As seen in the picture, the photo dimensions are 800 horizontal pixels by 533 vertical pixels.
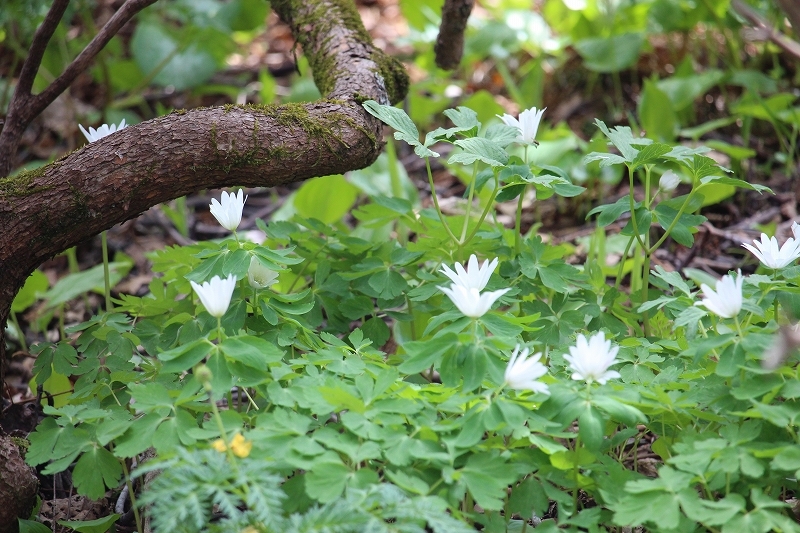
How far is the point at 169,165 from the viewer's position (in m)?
1.74

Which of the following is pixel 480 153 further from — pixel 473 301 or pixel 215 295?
pixel 215 295

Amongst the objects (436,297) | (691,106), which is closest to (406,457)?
(436,297)

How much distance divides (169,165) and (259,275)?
33 centimetres

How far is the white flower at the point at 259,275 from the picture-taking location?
67.5 inches

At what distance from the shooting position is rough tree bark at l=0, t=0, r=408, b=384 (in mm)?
1675

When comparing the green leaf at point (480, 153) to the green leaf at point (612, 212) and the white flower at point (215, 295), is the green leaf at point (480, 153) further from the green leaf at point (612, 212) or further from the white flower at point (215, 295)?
the white flower at point (215, 295)

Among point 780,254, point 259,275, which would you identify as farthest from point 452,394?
point 780,254

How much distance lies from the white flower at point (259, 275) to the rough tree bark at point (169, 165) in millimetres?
258

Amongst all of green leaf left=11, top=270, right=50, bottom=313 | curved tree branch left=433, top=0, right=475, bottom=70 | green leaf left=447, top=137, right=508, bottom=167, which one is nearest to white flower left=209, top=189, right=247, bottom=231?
green leaf left=447, top=137, right=508, bottom=167

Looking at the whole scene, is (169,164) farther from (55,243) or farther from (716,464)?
(716,464)

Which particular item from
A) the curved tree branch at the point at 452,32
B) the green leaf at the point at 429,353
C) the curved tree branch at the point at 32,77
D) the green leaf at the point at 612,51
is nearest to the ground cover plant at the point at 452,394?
the green leaf at the point at 429,353

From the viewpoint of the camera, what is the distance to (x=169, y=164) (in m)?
1.74

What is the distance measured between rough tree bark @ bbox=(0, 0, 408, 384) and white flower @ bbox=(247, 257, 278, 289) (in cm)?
26

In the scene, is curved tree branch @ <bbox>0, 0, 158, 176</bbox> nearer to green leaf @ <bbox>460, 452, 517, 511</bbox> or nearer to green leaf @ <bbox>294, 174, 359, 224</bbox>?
green leaf @ <bbox>294, 174, 359, 224</bbox>
